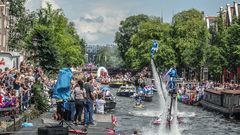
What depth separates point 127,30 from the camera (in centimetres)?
16188

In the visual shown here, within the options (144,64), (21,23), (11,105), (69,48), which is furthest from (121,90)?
(11,105)

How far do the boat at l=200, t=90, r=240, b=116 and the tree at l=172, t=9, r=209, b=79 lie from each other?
34.7 meters

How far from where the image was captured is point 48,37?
66000 mm

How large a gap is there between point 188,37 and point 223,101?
5564 centimetres

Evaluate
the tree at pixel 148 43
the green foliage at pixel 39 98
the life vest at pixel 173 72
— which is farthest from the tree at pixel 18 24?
the life vest at pixel 173 72

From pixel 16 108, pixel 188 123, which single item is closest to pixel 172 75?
pixel 16 108

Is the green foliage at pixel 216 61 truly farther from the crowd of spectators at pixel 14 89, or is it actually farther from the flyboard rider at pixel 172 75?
the crowd of spectators at pixel 14 89

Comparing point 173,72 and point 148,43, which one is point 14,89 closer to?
point 173,72

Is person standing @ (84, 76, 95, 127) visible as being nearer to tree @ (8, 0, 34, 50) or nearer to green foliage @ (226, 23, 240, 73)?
green foliage @ (226, 23, 240, 73)

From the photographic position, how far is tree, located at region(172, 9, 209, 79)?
104381 mm

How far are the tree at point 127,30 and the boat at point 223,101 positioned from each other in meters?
90.3

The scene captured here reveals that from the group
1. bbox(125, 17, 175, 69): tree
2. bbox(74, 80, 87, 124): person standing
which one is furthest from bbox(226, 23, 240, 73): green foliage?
bbox(74, 80, 87, 124): person standing

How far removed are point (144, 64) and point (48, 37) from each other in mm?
64543

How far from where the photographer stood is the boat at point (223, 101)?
54.7 meters
